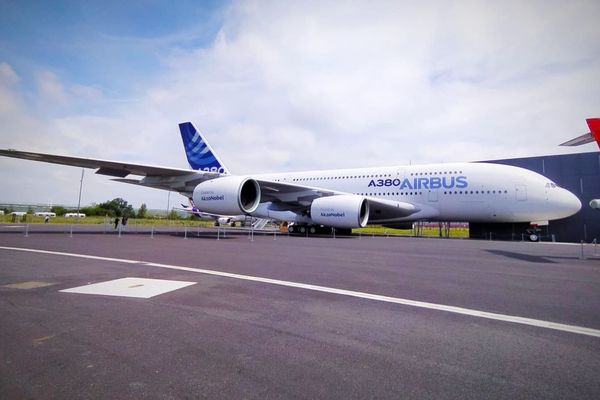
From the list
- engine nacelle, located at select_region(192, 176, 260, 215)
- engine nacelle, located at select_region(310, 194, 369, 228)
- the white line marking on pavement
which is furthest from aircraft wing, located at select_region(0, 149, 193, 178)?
the white line marking on pavement

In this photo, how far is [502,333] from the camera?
282 cm

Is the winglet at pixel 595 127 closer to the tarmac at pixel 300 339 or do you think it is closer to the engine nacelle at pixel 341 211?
the tarmac at pixel 300 339

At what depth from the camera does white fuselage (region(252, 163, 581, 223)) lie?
16.4 metres

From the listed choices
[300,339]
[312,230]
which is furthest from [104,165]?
[300,339]

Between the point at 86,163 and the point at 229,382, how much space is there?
1520cm

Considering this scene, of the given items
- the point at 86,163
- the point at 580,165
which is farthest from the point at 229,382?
the point at 580,165

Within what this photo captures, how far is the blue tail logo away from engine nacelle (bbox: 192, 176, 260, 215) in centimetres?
780

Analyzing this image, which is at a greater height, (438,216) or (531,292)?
(438,216)

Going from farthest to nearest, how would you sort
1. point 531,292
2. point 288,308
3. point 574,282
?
1. point 574,282
2. point 531,292
3. point 288,308

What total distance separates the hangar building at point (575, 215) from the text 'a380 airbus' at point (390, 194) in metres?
3.79

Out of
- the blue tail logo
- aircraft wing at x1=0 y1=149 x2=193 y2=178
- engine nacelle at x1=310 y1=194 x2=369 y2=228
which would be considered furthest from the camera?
the blue tail logo

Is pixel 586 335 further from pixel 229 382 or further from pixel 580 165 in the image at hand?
pixel 580 165

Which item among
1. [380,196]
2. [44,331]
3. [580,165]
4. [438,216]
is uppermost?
[580,165]

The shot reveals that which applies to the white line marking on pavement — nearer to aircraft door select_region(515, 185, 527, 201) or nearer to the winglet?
the winglet
